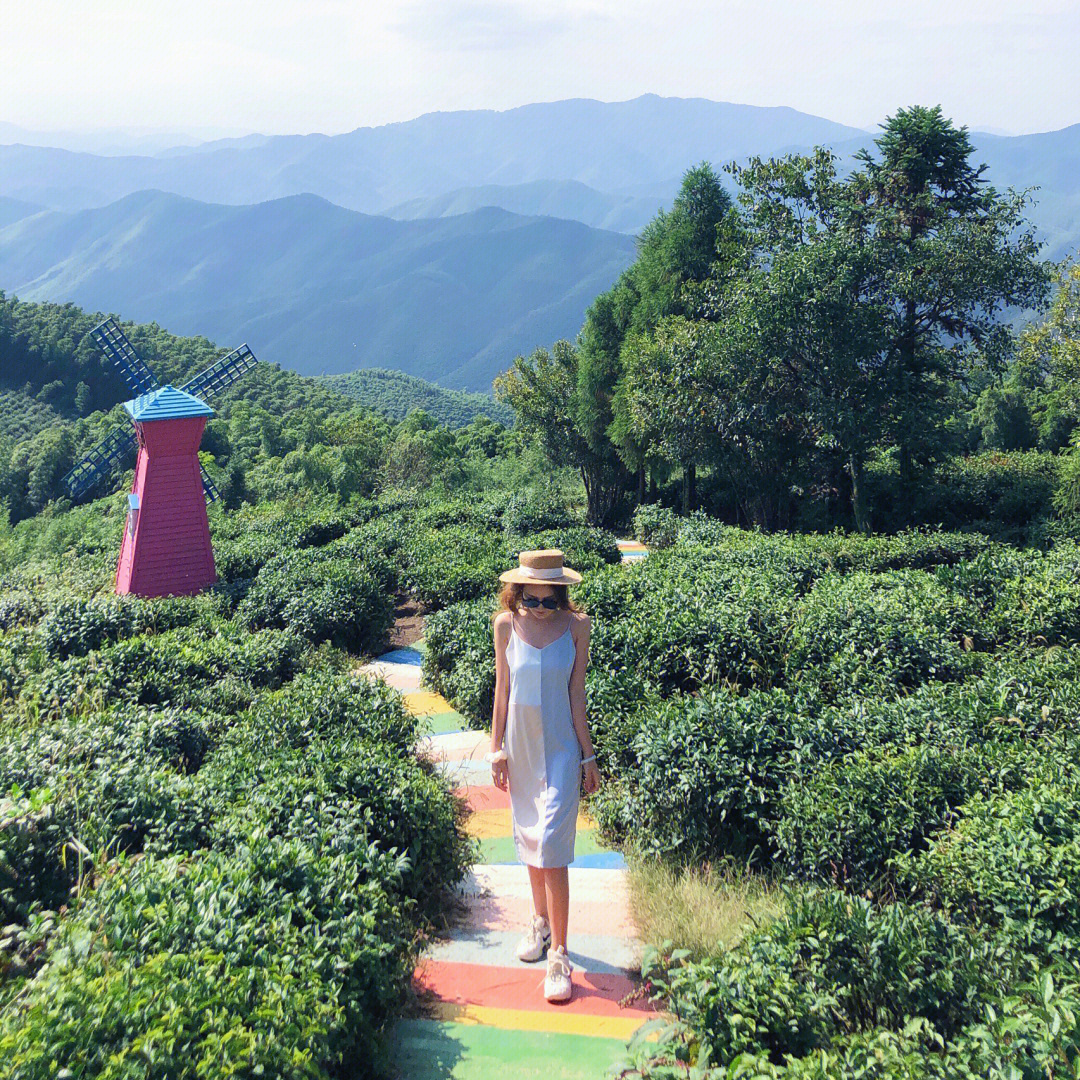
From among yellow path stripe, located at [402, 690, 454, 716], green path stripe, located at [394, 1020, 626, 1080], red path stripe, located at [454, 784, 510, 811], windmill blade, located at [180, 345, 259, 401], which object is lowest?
yellow path stripe, located at [402, 690, 454, 716]

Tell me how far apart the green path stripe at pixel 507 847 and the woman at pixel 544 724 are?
1.42 meters

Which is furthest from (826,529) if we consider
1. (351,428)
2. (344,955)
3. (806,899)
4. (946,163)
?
(351,428)

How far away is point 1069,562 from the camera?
9961 mm

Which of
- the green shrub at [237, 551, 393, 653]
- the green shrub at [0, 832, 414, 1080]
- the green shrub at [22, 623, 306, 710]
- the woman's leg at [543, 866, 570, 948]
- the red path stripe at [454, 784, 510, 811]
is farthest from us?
the green shrub at [237, 551, 393, 653]

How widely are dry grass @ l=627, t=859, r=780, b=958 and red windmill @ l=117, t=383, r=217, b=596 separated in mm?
10912

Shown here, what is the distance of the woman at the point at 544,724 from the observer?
13.2ft

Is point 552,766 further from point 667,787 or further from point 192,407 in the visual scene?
point 192,407

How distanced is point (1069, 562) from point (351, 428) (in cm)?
3928

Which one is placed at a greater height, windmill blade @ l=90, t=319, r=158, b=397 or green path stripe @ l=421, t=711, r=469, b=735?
windmill blade @ l=90, t=319, r=158, b=397

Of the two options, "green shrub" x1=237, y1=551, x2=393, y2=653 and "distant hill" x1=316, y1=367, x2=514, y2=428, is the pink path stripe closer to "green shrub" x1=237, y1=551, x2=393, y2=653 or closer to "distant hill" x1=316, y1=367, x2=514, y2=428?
"green shrub" x1=237, y1=551, x2=393, y2=653

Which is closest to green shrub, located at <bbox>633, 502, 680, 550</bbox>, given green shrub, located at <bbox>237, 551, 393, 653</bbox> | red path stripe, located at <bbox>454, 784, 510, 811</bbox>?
green shrub, located at <bbox>237, 551, 393, 653</bbox>

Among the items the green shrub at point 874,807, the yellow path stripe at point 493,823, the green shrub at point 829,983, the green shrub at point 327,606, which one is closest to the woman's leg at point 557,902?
the green shrub at point 829,983

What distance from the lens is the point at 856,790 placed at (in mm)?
4785

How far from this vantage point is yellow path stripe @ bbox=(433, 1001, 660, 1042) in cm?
367
